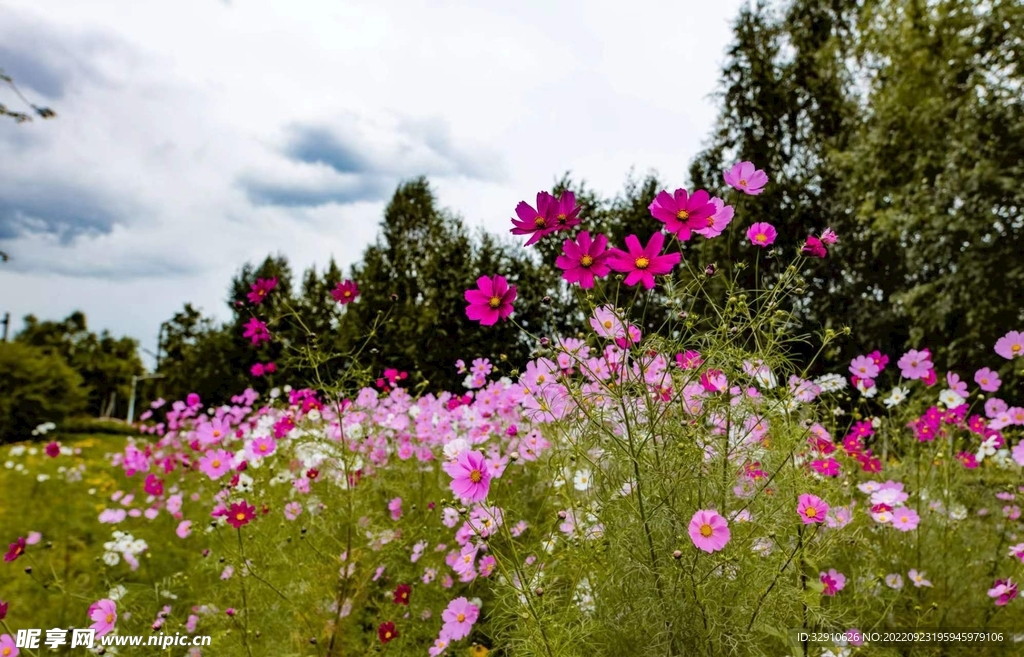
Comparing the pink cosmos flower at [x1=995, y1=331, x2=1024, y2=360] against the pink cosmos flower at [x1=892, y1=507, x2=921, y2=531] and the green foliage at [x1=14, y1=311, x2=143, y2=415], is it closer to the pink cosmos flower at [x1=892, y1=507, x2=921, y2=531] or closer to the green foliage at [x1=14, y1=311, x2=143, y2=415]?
the pink cosmos flower at [x1=892, y1=507, x2=921, y2=531]

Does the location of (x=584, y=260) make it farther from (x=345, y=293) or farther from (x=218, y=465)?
(x=218, y=465)

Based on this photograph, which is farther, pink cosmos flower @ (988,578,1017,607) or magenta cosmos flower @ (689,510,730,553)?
pink cosmos flower @ (988,578,1017,607)

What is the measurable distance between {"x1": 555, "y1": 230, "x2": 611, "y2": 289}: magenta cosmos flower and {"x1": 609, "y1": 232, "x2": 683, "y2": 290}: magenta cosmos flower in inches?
0.8

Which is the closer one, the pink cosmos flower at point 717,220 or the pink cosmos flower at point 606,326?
the pink cosmos flower at point 717,220

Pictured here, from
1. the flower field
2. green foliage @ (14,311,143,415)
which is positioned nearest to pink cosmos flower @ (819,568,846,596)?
the flower field

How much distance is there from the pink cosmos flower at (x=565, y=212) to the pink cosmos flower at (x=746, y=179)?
41 cm

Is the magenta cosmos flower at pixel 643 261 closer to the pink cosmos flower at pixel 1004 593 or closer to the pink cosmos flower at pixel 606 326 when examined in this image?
the pink cosmos flower at pixel 606 326

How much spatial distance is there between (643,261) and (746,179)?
45cm

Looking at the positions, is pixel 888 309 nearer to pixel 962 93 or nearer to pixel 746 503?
pixel 962 93

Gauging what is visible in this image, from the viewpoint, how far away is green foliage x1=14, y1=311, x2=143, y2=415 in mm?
33000

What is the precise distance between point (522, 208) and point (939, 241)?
10978mm

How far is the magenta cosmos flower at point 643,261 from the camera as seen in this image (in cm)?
124

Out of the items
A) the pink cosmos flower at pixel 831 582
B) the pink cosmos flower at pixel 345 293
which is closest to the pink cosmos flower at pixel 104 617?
the pink cosmos flower at pixel 345 293

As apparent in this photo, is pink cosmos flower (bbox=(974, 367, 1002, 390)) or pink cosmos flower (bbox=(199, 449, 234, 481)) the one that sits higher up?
pink cosmos flower (bbox=(974, 367, 1002, 390))
